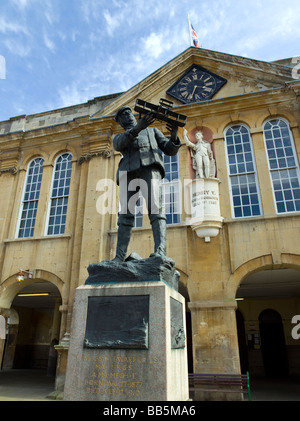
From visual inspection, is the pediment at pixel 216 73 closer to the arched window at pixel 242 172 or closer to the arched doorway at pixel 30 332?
the arched window at pixel 242 172

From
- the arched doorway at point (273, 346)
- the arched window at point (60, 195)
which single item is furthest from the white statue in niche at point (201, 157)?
the arched doorway at point (273, 346)

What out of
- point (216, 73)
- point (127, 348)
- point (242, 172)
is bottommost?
point (127, 348)

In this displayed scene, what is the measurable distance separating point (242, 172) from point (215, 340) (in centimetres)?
612

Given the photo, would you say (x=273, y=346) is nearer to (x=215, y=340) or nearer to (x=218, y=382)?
(x=215, y=340)

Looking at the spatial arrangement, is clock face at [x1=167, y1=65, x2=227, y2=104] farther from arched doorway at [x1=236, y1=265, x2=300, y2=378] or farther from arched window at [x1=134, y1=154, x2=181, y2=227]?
arched doorway at [x1=236, y1=265, x2=300, y2=378]

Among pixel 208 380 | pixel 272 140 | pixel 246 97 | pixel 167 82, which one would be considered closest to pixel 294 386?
pixel 208 380

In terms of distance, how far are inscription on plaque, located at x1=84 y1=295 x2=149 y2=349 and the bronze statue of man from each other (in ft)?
2.76

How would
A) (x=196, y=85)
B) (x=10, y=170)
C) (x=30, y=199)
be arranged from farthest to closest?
(x=10, y=170) → (x=30, y=199) → (x=196, y=85)

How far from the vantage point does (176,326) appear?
14.1ft

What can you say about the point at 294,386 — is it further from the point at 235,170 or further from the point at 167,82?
the point at 167,82

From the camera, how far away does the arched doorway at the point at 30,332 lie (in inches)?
786

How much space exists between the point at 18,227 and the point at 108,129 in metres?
5.89

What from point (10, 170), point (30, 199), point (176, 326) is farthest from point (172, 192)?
point (176, 326)

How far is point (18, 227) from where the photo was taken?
14.1m
